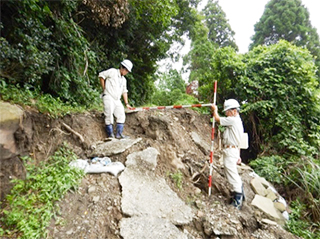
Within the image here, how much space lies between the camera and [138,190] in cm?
296

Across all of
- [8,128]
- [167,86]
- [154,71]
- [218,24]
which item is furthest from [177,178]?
[218,24]

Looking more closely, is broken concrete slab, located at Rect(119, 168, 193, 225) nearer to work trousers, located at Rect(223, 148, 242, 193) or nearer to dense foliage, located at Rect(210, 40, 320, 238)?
work trousers, located at Rect(223, 148, 242, 193)

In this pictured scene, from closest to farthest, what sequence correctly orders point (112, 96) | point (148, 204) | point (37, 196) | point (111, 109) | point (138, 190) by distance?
point (37, 196) < point (148, 204) < point (138, 190) < point (111, 109) < point (112, 96)

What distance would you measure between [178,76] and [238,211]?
29.4 feet

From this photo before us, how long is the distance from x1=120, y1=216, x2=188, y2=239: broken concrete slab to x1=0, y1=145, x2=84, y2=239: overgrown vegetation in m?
0.91

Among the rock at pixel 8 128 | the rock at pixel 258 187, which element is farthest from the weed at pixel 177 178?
the rock at pixel 8 128

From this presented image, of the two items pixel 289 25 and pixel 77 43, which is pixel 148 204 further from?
pixel 289 25

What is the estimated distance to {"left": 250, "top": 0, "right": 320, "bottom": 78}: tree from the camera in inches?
633

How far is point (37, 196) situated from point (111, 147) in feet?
5.03

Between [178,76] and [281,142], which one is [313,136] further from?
[178,76]

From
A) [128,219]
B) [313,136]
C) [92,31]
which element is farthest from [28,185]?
[313,136]

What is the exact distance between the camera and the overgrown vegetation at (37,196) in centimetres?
203

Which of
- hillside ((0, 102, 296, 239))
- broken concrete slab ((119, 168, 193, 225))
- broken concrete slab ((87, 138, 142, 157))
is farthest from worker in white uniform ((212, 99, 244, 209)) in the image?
broken concrete slab ((87, 138, 142, 157))

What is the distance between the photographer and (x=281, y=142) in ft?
19.7
